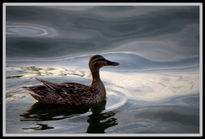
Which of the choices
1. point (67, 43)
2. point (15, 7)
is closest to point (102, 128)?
point (67, 43)

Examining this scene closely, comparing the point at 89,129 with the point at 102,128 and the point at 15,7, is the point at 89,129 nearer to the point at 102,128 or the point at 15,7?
the point at 102,128

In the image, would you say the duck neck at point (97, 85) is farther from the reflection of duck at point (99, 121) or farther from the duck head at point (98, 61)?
the reflection of duck at point (99, 121)

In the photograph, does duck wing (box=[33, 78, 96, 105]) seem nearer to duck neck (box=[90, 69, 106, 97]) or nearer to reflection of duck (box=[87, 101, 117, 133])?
duck neck (box=[90, 69, 106, 97])

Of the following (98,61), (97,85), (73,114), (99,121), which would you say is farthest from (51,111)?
(98,61)

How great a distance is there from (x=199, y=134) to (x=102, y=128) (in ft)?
6.58

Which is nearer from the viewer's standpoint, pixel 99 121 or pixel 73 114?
pixel 99 121

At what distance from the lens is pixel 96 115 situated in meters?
7.59

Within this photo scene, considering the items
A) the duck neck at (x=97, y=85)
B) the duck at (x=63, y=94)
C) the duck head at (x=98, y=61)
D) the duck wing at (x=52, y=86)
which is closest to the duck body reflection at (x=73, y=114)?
the duck at (x=63, y=94)

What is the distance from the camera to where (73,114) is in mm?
7559

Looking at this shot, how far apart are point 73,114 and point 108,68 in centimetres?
→ 346

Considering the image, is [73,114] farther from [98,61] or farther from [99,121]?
[98,61]

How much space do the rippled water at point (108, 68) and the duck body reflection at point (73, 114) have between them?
0.07 ft

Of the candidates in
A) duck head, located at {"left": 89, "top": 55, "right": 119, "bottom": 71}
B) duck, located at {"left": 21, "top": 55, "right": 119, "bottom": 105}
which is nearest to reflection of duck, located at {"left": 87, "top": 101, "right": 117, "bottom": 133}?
duck, located at {"left": 21, "top": 55, "right": 119, "bottom": 105}

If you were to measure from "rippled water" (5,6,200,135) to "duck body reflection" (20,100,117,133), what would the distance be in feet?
0.07
